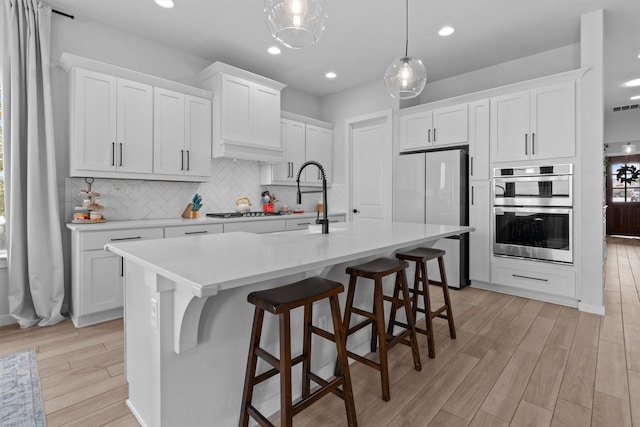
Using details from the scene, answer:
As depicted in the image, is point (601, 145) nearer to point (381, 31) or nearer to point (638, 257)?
point (381, 31)


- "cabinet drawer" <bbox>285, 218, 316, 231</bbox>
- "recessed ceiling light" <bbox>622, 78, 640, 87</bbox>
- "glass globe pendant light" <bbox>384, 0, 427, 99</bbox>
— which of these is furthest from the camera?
"recessed ceiling light" <bbox>622, 78, 640, 87</bbox>

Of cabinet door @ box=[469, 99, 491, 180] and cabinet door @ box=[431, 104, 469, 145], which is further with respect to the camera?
cabinet door @ box=[431, 104, 469, 145]

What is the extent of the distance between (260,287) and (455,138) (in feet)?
11.4

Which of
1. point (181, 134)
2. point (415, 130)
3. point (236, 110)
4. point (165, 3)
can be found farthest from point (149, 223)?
point (415, 130)

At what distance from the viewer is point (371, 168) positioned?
16.9ft

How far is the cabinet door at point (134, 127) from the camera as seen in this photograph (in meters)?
3.21

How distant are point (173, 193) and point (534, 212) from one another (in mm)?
4049

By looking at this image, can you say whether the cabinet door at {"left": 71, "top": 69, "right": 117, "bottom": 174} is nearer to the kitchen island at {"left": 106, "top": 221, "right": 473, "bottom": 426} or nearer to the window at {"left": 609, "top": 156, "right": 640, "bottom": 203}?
the kitchen island at {"left": 106, "top": 221, "right": 473, "bottom": 426}

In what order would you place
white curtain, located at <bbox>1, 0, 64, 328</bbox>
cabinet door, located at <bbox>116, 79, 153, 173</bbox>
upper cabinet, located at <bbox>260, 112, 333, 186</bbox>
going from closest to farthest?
white curtain, located at <bbox>1, 0, 64, 328</bbox>
cabinet door, located at <bbox>116, 79, 153, 173</bbox>
upper cabinet, located at <bbox>260, 112, 333, 186</bbox>


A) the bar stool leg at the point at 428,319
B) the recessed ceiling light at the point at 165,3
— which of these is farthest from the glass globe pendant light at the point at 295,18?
the recessed ceiling light at the point at 165,3

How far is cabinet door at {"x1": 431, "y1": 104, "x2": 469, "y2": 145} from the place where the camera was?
13.5 ft

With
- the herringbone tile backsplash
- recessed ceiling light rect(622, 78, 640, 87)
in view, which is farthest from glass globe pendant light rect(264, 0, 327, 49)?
recessed ceiling light rect(622, 78, 640, 87)

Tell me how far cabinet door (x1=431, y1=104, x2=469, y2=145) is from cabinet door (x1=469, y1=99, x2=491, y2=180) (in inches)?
3.3

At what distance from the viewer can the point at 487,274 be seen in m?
3.97
